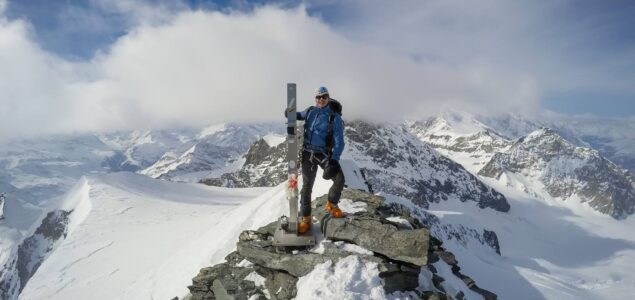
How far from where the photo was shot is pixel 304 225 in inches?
536

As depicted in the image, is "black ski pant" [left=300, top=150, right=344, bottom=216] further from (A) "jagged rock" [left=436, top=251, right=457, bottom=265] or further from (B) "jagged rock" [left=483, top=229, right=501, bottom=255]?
(B) "jagged rock" [left=483, top=229, right=501, bottom=255]

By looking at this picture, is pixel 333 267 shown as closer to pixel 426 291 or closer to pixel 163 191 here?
pixel 426 291

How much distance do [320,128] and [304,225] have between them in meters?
3.17

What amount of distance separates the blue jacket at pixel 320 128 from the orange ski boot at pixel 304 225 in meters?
2.20

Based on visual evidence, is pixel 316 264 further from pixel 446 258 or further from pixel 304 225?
pixel 446 258

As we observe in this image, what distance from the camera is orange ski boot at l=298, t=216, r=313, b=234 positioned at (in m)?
13.6

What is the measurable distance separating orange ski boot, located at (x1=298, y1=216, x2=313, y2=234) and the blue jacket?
2200mm

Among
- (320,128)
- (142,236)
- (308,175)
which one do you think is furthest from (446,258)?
(142,236)

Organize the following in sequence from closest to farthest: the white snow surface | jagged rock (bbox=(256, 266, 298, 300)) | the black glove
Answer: the white snow surface < jagged rock (bbox=(256, 266, 298, 300)) < the black glove

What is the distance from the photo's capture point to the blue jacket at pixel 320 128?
13484 mm

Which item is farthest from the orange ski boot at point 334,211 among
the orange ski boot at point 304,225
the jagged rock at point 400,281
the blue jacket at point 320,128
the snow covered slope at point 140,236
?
the snow covered slope at point 140,236

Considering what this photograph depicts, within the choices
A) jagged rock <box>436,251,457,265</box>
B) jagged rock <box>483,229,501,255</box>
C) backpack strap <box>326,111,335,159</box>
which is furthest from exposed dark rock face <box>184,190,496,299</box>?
jagged rock <box>483,229,501,255</box>

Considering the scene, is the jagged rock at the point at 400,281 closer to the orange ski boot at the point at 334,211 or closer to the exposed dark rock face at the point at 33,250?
the orange ski boot at the point at 334,211

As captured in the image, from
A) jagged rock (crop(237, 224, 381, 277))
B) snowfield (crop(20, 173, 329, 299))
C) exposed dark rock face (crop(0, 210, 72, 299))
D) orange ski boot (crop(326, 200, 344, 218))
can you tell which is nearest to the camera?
jagged rock (crop(237, 224, 381, 277))
